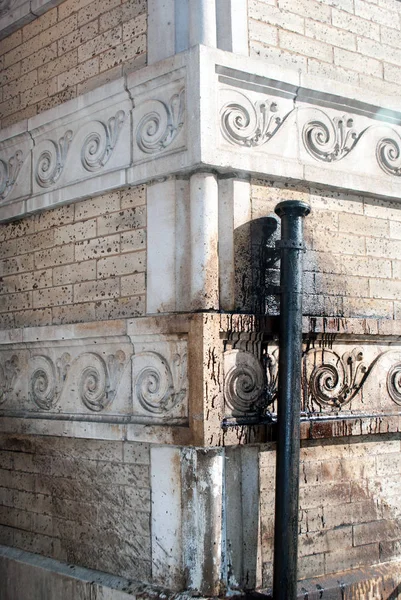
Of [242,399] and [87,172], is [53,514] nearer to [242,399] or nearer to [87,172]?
[242,399]

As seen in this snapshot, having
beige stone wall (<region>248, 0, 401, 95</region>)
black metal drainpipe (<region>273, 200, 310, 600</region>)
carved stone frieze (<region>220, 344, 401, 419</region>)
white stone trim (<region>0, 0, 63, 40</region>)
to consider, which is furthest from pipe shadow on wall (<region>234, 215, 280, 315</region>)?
white stone trim (<region>0, 0, 63, 40</region>)

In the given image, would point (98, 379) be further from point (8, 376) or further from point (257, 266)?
point (257, 266)

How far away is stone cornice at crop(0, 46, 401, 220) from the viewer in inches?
187

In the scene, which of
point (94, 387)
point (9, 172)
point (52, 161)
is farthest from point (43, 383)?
point (9, 172)

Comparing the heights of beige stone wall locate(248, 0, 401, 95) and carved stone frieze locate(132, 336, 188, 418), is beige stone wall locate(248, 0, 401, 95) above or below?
above

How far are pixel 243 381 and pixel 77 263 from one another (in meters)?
1.57

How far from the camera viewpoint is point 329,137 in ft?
→ 17.3

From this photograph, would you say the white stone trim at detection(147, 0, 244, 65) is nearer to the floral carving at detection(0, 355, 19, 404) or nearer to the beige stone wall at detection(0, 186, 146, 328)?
the beige stone wall at detection(0, 186, 146, 328)

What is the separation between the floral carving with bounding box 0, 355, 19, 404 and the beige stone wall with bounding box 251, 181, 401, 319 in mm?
2175

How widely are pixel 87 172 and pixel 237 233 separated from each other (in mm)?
1291

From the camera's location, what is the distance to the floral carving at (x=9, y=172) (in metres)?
6.06

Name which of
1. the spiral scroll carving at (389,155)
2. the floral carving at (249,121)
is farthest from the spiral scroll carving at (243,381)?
the spiral scroll carving at (389,155)

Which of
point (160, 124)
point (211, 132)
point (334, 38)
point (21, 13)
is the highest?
point (21, 13)

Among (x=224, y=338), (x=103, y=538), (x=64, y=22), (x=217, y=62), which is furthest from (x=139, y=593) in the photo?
(x=64, y=22)
